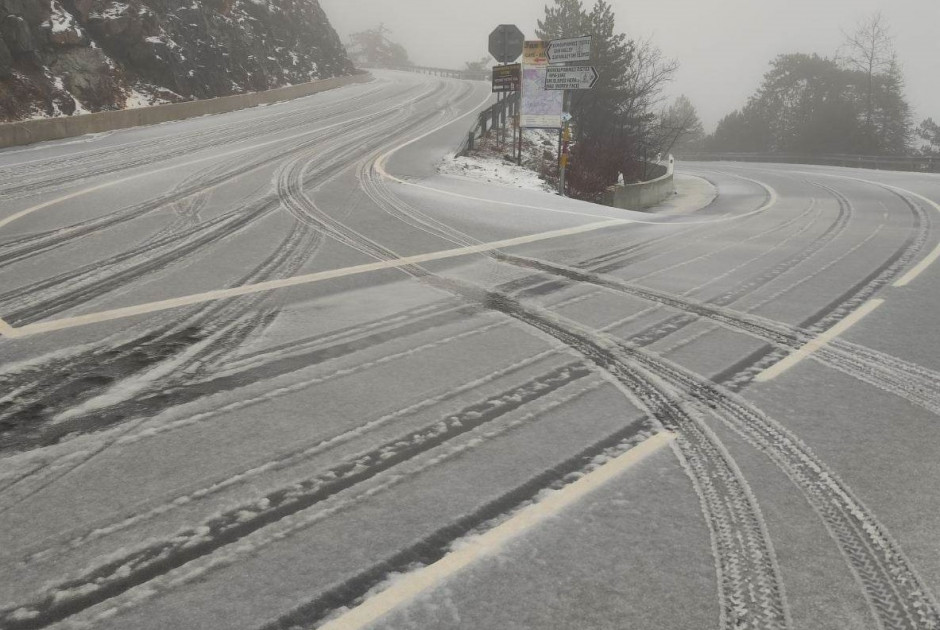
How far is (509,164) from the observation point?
15781mm

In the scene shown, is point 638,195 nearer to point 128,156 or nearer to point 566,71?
point 566,71

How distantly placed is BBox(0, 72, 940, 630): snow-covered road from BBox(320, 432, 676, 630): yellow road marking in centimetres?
1

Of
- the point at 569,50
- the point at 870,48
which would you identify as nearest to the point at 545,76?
the point at 569,50

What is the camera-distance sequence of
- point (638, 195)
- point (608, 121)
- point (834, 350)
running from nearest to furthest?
point (834, 350)
point (638, 195)
point (608, 121)

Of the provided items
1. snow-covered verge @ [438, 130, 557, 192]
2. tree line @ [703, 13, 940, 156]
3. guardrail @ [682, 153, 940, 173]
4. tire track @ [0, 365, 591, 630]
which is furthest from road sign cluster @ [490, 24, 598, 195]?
tree line @ [703, 13, 940, 156]

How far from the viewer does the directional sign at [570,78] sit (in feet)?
43.2

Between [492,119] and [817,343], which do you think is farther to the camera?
[492,119]

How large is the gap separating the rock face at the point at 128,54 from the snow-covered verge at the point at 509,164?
43.8 feet

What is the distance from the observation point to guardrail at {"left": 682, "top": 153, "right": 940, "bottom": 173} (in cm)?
2917

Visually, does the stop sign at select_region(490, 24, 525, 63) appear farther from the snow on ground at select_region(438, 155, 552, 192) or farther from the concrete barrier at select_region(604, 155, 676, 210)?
the concrete barrier at select_region(604, 155, 676, 210)

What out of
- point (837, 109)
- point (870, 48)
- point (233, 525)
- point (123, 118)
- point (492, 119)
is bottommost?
point (233, 525)

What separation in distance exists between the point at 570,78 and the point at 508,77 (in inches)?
101

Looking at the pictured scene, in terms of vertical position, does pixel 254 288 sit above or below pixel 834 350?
above

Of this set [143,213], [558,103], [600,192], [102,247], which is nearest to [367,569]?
[102,247]
